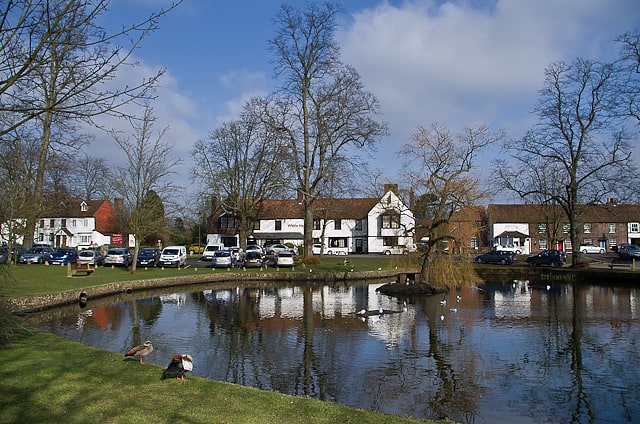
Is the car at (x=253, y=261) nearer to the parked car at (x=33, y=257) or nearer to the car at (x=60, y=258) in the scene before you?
the car at (x=60, y=258)

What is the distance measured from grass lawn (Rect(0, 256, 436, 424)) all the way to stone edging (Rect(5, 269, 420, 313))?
6.47m

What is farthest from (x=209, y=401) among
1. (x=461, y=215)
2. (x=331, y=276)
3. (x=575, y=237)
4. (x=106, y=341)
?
(x=575, y=237)

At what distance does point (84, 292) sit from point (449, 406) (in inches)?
757

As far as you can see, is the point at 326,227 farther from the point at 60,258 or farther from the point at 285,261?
the point at 60,258

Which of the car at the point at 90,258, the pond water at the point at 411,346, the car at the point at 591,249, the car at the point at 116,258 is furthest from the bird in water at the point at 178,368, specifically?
the car at the point at 591,249

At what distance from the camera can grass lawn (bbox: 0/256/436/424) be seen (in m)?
7.30

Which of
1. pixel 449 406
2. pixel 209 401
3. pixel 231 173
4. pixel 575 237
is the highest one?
pixel 231 173

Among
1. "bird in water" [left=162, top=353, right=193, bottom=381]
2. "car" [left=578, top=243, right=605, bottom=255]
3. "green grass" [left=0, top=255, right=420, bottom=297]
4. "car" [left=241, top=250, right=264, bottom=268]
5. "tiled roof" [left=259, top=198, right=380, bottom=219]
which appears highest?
"tiled roof" [left=259, top=198, right=380, bottom=219]

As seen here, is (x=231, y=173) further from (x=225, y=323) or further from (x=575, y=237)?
(x=225, y=323)

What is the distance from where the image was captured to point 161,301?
83.8 feet

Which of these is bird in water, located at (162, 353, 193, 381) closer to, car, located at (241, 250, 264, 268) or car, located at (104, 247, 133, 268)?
car, located at (241, 250, 264, 268)

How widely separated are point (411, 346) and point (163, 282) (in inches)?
771

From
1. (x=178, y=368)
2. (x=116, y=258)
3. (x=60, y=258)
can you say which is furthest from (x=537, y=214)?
(x=178, y=368)

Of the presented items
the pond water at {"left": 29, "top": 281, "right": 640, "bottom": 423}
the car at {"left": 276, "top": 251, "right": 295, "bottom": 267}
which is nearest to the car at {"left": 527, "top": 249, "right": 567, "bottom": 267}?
the pond water at {"left": 29, "top": 281, "right": 640, "bottom": 423}
